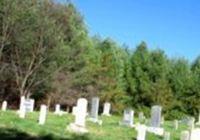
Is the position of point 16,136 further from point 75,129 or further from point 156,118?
point 156,118

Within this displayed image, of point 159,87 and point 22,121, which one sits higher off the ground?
point 159,87

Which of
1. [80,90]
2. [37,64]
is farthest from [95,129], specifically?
[80,90]

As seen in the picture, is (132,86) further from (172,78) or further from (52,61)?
(52,61)

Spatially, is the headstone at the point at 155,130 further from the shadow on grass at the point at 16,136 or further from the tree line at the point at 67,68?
the tree line at the point at 67,68

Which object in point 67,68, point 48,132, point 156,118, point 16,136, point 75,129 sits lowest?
point 16,136

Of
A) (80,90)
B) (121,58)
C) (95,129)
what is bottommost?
(95,129)

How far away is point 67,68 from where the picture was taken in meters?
54.6

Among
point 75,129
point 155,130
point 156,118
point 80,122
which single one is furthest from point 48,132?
point 156,118

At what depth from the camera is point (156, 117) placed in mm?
29141

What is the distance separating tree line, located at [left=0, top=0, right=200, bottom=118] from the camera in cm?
5009

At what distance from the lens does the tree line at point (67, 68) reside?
50.1 m

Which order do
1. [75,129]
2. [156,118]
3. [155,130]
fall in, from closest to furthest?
[75,129] < [155,130] < [156,118]

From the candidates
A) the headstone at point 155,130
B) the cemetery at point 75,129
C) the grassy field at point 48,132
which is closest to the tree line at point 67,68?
the cemetery at point 75,129

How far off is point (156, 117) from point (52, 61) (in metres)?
24.1
